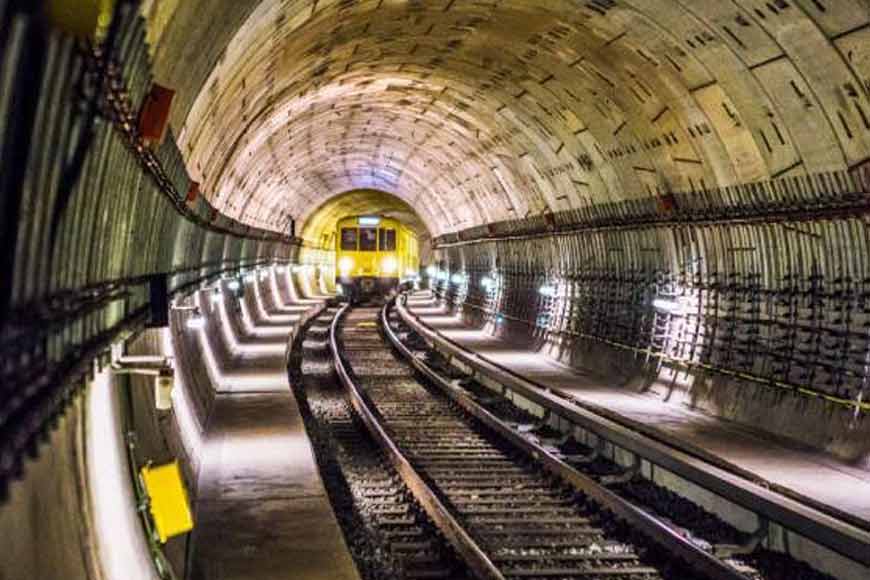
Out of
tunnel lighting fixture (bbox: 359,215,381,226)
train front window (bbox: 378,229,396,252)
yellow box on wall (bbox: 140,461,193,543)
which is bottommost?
yellow box on wall (bbox: 140,461,193,543)

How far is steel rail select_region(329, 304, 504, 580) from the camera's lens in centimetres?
852

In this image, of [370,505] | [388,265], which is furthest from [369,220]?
[370,505]

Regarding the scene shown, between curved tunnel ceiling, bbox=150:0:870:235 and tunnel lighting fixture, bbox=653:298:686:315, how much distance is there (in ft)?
5.28

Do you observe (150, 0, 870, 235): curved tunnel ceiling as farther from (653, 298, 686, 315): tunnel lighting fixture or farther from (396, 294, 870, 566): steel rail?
(396, 294, 870, 566): steel rail

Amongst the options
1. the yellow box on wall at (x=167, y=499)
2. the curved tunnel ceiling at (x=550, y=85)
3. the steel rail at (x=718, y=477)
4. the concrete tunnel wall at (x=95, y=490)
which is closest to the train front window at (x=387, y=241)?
the curved tunnel ceiling at (x=550, y=85)

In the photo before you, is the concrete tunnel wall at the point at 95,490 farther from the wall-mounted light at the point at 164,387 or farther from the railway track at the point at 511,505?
the railway track at the point at 511,505

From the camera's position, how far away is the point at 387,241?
49375 mm

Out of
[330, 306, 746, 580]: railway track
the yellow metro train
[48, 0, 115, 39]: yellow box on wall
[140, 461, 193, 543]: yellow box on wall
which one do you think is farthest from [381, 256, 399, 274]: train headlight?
[48, 0, 115, 39]: yellow box on wall

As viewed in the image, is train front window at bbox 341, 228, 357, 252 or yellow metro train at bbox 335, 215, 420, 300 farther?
train front window at bbox 341, 228, 357, 252

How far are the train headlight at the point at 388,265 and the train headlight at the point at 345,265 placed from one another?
1.42 m

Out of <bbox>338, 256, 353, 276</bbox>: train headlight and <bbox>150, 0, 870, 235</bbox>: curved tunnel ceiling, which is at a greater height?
<bbox>150, 0, 870, 235</bbox>: curved tunnel ceiling

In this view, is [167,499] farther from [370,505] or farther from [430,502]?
[370,505]

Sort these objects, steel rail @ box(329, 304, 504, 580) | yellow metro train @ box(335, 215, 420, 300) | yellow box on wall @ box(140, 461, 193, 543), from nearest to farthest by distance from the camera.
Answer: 1. yellow box on wall @ box(140, 461, 193, 543)
2. steel rail @ box(329, 304, 504, 580)
3. yellow metro train @ box(335, 215, 420, 300)

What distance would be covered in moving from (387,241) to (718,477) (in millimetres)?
39612
